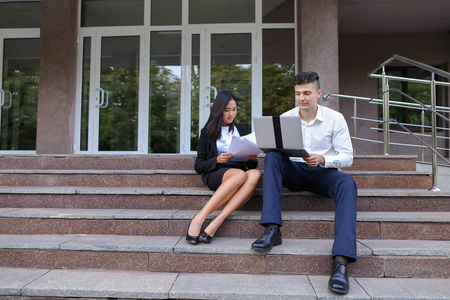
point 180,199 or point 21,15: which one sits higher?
point 21,15

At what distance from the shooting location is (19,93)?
5.80 metres

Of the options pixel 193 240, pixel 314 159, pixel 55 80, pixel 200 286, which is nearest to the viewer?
pixel 200 286

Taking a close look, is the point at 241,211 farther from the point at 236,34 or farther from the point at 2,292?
the point at 236,34

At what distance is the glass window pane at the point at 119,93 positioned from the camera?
5473 millimetres

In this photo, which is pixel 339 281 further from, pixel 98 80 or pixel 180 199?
pixel 98 80

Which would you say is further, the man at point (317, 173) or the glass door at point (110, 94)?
the glass door at point (110, 94)

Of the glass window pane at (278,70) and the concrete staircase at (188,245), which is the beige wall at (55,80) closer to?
the concrete staircase at (188,245)

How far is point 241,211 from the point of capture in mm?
2773

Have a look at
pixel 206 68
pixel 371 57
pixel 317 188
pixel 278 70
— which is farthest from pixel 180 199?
pixel 371 57

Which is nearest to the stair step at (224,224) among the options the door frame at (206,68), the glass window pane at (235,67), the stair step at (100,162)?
the stair step at (100,162)

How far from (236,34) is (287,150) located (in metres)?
3.45

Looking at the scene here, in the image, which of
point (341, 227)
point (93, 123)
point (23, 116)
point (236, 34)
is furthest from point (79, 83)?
point (341, 227)

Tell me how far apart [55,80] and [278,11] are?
355cm

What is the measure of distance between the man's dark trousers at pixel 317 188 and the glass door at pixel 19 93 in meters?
4.80
